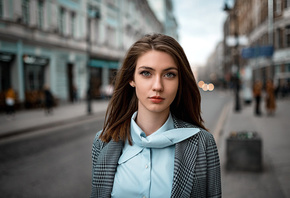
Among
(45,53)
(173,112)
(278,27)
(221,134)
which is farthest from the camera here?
(278,27)

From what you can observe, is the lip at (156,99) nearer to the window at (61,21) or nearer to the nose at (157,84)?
the nose at (157,84)

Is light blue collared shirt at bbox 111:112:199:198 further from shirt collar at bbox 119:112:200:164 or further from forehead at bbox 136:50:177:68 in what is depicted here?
forehead at bbox 136:50:177:68

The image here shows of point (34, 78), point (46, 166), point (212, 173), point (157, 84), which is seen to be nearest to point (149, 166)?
point (212, 173)

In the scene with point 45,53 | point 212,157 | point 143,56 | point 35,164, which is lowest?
point 35,164

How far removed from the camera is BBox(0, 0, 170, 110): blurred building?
1590 cm

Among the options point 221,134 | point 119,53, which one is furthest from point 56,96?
point 221,134

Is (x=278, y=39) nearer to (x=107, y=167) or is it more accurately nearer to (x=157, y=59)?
(x=157, y=59)

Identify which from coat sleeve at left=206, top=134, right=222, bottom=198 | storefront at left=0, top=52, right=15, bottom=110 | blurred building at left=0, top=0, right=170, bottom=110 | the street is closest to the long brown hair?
coat sleeve at left=206, top=134, right=222, bottom=198

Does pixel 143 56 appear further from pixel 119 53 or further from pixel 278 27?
pixel 278 27

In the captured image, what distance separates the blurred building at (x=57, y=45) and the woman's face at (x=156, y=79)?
1447 cm

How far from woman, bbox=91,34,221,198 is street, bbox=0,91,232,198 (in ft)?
9.20

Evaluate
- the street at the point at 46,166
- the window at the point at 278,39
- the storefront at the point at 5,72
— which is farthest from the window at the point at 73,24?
the window at the point at 278,39

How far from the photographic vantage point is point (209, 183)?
1537 millimetres

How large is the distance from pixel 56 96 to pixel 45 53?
337 cm
